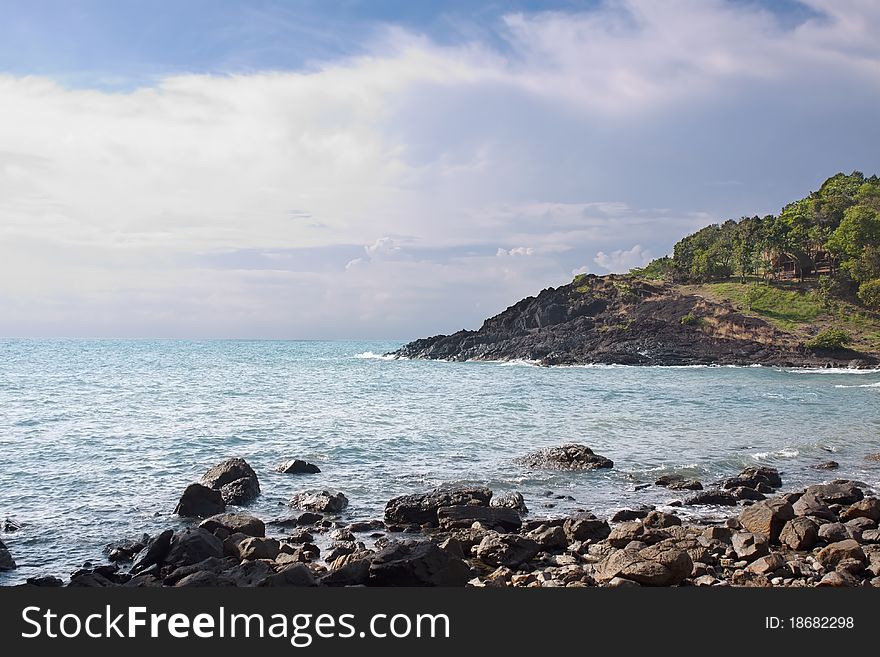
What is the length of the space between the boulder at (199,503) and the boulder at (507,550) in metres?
8.97

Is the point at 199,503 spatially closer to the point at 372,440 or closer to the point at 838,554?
the point at 372,440

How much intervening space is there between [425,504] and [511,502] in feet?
10.1

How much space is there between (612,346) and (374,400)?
68.4 metres

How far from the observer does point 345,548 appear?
1686 cm

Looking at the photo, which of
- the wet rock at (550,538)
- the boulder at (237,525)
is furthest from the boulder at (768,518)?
the boulder at (237,525)

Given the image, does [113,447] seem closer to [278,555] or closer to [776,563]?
[278,555]

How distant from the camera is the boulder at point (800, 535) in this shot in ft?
54.7

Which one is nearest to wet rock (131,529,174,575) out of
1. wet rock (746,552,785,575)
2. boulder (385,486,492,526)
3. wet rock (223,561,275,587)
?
wet rock (223,561,275,587)

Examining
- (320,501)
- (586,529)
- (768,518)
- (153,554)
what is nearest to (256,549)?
(153,554)

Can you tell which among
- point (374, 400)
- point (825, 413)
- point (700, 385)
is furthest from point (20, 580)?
point (700, 385)

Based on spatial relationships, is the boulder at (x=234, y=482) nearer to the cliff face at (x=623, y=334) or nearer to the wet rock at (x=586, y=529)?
the wet rock at (x=586, y=529)

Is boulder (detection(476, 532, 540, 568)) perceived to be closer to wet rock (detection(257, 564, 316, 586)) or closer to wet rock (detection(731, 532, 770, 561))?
wet rock (detection(257, 564, 316, 586))

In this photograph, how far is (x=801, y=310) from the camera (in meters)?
110

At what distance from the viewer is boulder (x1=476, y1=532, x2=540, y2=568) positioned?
15.8 m
